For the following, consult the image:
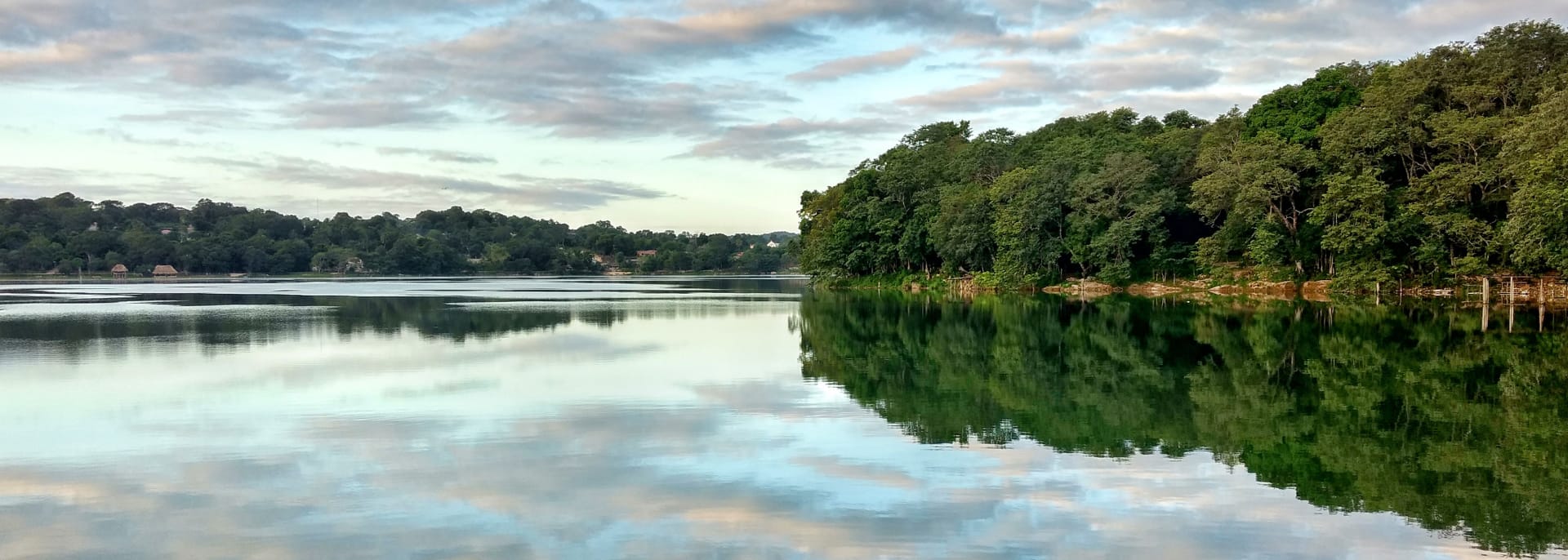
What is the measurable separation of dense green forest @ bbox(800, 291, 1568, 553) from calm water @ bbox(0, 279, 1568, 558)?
0.22 ft

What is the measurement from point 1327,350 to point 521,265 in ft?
503

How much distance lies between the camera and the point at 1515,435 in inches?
424

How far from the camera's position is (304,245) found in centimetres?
15688

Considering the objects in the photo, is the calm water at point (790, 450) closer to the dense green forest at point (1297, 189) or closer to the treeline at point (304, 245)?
the dense green forest at point (1297, 189)

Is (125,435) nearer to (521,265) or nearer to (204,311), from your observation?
(204,311)

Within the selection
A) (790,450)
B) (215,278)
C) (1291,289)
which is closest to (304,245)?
(215,278)

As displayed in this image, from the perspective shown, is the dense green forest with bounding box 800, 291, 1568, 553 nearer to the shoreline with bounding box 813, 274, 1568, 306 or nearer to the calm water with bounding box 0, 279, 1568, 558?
the calm water with bounding box 0, 279, 1568, 558

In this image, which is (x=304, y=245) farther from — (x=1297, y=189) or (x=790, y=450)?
(x=790, y=450)

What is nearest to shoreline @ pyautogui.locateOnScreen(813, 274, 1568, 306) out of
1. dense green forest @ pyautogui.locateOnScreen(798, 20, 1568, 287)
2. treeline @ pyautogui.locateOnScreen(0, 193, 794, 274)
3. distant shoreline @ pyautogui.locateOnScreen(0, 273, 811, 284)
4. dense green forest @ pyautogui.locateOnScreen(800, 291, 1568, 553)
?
dense green forest @ pyautogui.locateOnScreen(798, 20, 1568, 287)

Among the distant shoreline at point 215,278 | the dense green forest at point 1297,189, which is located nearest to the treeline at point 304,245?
the distant shoreline at point 215,278

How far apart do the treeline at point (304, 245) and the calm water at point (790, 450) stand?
138257mm

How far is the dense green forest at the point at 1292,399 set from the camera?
8.47 metres

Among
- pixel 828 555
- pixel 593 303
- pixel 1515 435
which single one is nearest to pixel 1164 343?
pixel 1515 435

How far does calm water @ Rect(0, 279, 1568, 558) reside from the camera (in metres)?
7.02
